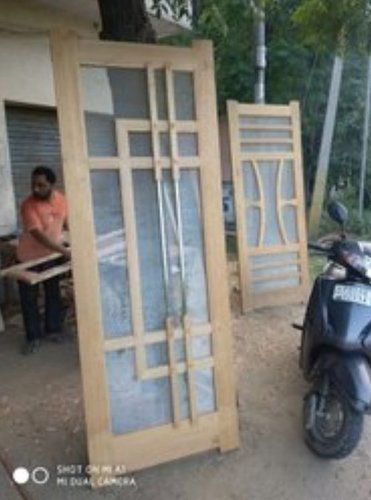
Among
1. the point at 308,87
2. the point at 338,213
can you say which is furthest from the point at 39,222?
the point at 308,87

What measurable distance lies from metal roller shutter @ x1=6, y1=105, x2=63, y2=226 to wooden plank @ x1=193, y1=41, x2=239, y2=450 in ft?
12.5

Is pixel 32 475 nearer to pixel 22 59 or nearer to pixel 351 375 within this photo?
pixel 351 375

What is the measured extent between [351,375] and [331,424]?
0.95 feet

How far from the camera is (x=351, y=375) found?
9.58 ft

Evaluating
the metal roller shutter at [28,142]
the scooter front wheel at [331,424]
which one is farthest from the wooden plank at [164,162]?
the metal roller shutter at [28,142]

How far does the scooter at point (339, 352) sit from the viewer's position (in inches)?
114

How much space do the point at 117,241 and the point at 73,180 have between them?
0.34 meters

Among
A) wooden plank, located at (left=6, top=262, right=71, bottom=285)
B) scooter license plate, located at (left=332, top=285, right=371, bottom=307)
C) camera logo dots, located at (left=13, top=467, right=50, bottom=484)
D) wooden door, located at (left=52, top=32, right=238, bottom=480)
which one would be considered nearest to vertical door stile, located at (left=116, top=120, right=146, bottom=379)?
wooden door, located at (left=52, top=32, right=238, bottom=480)

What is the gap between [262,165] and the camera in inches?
213

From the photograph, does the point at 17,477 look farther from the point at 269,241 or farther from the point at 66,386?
the point at 269,241

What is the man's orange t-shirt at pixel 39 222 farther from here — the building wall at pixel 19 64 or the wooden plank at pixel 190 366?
the wooden plank at pixel 190 366

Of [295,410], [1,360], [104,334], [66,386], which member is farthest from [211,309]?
[1,360]

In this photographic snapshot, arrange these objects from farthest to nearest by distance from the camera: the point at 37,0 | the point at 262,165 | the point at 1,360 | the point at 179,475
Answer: the point at 37,0 < the point at 262,165 < the point at 1,360 < the point at 179,475

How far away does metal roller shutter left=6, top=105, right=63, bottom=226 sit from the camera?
614 cm
